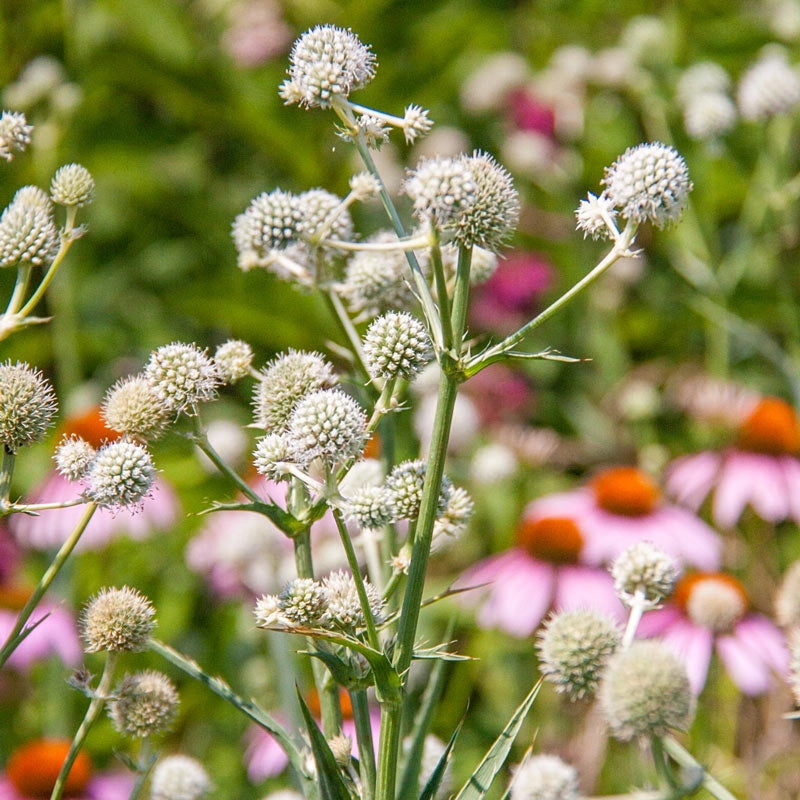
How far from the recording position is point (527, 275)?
368 centimetres

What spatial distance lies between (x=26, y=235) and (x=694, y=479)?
2110mm

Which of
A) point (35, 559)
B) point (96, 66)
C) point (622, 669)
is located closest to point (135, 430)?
point (622, 669)

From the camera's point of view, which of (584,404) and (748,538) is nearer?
(748,538)

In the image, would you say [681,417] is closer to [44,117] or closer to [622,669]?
[44,117]

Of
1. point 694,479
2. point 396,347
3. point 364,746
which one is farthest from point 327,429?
point 694,479

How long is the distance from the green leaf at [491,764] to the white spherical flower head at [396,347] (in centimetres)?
36

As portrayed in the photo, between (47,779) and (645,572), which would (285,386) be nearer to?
(645,572)

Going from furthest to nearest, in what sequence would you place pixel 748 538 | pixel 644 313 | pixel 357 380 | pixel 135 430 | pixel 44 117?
1. pixel 644 313
2. pixel 748 538
3. pixel 44 117
4. pixel 357 380
5. pixel 135 430

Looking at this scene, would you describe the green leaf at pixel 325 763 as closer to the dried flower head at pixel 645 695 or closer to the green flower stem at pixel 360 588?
the green flower stem at pixel 360 588

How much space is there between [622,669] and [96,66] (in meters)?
3.29

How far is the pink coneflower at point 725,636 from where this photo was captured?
2.12 m

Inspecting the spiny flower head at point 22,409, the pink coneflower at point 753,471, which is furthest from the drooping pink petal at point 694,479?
the spiny flower head at point 22,409

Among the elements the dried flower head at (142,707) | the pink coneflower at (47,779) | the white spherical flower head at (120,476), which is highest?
the white spherical flower head at (120,476)

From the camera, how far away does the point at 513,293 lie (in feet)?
11.9
